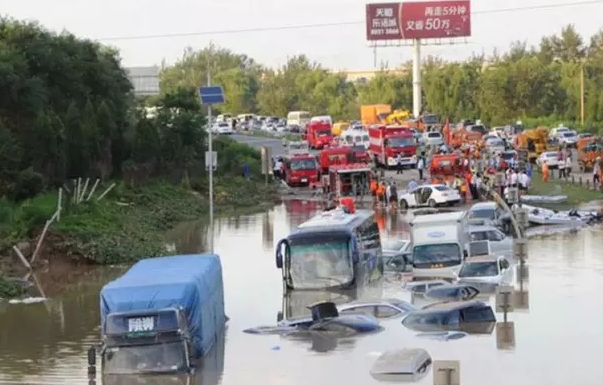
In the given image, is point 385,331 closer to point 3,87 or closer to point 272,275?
point 272,275

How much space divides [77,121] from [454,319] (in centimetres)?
3438

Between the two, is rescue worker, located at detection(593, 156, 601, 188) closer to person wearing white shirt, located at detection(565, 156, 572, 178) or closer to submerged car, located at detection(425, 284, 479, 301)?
person wearing white shirt, located at detection(565, 156, 572, 178)

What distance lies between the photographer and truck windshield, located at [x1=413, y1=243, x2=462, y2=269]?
129 feet

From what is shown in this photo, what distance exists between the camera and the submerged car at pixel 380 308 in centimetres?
3159

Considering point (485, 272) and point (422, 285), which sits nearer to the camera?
point (422, 285)

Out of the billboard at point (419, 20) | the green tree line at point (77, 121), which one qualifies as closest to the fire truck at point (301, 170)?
the green tree line at point (77, 121)

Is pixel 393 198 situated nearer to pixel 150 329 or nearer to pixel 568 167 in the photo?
pixel 568 167

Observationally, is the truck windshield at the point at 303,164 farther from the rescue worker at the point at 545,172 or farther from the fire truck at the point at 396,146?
the rescue worker at the point at 545,172

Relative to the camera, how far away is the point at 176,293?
25734 mm

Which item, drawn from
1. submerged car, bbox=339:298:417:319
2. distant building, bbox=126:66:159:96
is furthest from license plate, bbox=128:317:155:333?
distant building, bbox=126:66:159:96

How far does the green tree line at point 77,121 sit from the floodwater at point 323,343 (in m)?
16.8

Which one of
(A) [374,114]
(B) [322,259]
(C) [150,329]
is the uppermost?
(A) [374,114]

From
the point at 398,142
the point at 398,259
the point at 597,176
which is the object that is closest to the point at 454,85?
the point at 398,142

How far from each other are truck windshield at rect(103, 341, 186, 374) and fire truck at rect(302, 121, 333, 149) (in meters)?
68.0
